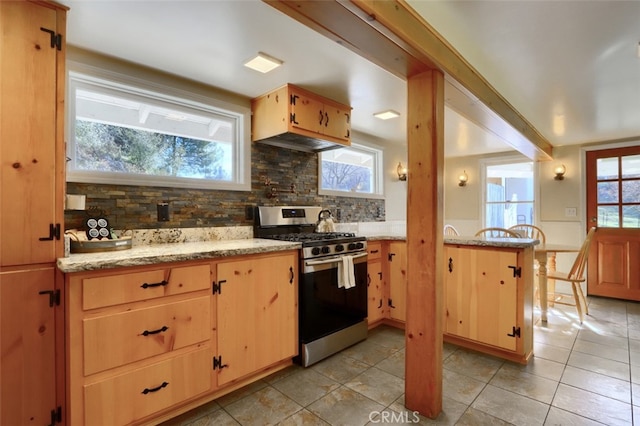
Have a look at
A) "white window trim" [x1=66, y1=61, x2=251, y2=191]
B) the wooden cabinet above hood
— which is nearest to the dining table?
the wooden cabinet above hood

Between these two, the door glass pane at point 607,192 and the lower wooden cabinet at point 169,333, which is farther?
the door glass pane at point 607,192

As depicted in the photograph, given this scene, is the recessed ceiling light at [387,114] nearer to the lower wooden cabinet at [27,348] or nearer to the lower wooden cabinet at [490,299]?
the lower wooden cabinet at [490,299]

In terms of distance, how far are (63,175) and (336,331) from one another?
6.70 ft

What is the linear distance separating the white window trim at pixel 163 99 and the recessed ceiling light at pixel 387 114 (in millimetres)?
1305

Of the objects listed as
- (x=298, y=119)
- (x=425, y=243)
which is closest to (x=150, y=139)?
(x=298, y=119)

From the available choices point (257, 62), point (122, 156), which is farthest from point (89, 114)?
point (257, 62)

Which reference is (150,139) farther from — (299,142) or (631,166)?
(631,166)

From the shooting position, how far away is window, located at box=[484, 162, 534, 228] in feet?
16.2

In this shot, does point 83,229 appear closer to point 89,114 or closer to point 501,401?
point 89,114

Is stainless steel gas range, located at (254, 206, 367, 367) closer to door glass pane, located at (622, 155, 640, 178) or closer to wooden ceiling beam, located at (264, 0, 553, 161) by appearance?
wooden ceiling beam, located at (264, 0, 553, 161)

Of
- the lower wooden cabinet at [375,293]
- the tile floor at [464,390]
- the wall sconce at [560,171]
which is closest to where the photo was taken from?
the tile floor at [464,390]

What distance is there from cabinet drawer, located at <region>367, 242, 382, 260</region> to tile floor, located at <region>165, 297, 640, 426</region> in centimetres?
75

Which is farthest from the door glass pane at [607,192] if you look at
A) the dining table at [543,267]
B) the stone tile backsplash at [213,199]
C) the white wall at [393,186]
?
the stone tile backsplash at [213,199]

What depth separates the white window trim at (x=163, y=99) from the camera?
201 centimetres
